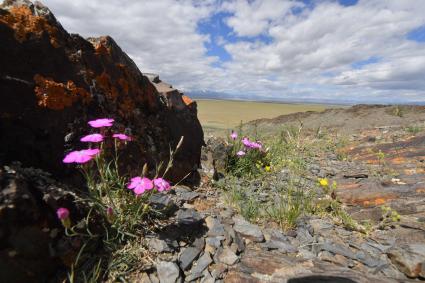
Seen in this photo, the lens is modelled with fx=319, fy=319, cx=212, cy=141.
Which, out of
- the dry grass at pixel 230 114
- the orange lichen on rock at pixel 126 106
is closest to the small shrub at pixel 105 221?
the orange lichen on rock at pixel 126 106

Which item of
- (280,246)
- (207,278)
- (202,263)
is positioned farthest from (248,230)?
Answer: (207,278)

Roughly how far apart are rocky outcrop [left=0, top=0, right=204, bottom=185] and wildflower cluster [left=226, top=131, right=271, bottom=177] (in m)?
1.33

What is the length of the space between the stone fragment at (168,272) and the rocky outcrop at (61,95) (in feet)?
4.70

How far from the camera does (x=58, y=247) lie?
2.43 m

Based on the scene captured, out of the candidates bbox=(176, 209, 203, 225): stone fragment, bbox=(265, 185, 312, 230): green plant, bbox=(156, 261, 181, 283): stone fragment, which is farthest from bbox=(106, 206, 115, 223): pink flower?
bbox=(265, 185, 312, 230): green plant

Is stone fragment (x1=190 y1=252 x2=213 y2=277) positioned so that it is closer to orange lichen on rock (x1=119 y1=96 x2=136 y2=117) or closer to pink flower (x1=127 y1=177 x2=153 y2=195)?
pink flower (x1=127 y1=177 x2=153 y2=195)

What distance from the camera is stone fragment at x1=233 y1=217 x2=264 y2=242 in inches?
129

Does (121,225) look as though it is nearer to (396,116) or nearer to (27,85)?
(27,85)

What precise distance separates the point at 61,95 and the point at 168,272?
2.11 m

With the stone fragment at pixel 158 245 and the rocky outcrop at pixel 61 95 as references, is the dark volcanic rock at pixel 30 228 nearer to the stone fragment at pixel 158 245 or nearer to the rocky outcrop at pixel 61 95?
the rocky outcrop at pixel 61 95

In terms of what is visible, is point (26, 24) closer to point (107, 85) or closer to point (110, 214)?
point (107, 85)

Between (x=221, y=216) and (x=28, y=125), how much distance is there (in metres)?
2.23

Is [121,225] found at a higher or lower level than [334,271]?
higher

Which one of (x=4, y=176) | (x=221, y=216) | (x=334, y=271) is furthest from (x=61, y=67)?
(x=334, y=271)
